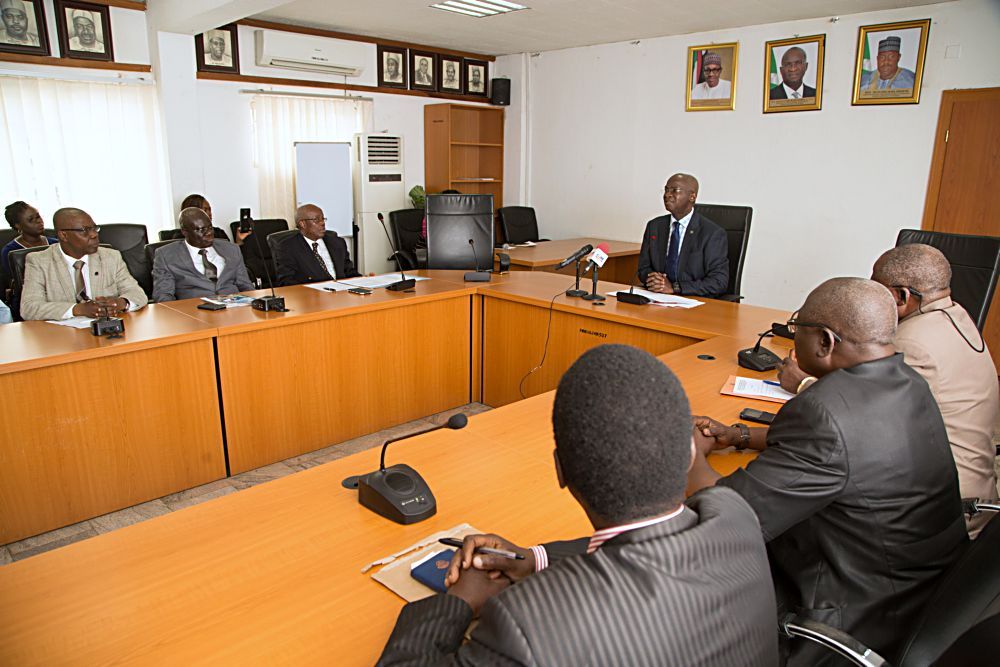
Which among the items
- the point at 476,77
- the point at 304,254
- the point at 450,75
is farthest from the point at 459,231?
the point at 476,77

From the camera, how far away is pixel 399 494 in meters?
1.51

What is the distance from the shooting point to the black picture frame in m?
5.73

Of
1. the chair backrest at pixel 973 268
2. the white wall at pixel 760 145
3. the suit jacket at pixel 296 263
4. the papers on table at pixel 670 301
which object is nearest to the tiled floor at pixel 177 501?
the suit jacket at pixel 296 263

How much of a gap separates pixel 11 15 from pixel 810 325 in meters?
5.83

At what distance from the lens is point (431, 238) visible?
14.7 ft

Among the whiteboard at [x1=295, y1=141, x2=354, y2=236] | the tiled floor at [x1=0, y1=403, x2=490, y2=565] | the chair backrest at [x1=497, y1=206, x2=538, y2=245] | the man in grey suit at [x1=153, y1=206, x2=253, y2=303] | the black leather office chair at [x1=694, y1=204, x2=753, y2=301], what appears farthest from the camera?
the chair backrest at [x1=497, y1=206, x2=538, y2=245]

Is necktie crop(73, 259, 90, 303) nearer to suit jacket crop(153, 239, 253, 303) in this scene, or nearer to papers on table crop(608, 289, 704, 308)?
suit jacket crop(153, 239, 253, 303)

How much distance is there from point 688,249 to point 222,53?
14.7 feet

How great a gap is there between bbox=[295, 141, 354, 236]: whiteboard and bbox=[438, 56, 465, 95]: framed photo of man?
4.66 ft

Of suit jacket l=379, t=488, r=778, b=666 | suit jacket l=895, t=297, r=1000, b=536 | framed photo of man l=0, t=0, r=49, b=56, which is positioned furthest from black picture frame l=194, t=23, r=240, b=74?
suit jacket l=379, t=488, r=778, b=666

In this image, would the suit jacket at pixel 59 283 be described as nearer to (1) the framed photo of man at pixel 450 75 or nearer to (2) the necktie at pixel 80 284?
(2) the necktie at pixel 80 284

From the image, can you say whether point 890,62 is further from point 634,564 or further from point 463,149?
point 634,564

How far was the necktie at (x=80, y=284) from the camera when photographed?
3359 millimetres

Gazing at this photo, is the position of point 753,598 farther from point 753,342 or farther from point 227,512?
point 753,342
